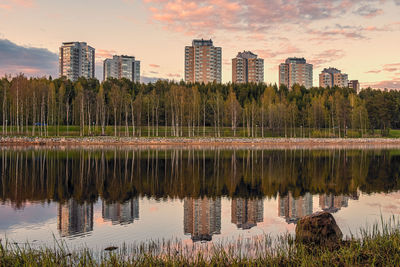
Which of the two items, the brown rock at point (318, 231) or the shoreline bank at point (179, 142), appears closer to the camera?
the brown rock at point (318, 231)

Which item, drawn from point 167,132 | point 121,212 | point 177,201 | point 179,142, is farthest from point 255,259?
point 167,132

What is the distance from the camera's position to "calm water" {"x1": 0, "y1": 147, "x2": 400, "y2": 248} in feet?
46.7

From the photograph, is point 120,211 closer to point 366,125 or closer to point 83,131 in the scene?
point 83,131

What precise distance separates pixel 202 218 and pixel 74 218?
551 centimetres

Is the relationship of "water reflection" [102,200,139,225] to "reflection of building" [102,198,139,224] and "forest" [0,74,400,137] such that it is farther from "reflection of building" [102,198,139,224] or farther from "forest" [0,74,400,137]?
"forest" [0,74,400,137]

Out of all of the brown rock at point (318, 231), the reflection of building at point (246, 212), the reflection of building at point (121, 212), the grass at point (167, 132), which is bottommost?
the reflection of building at point (246, 212)

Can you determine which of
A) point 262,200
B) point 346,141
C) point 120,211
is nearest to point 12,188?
point 120,211

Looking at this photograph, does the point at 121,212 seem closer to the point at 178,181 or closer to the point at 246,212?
the point at 246,212

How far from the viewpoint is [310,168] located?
35.4 m

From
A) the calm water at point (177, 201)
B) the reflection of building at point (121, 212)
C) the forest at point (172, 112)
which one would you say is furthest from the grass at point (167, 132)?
the reflection of building at point (121, 212)

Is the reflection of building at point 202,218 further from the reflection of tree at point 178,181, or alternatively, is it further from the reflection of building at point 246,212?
the reflection of tree at point 178,181

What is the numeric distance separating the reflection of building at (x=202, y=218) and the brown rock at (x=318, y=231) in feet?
10.7

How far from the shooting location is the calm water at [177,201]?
14.2 metres

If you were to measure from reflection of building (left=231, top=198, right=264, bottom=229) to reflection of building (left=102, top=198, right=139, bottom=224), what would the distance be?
4476 mm
